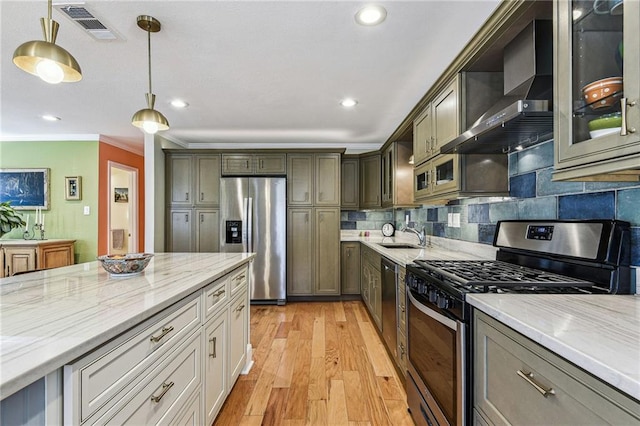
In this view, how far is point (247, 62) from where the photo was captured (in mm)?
2338

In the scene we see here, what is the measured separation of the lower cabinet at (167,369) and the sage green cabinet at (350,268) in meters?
2.57

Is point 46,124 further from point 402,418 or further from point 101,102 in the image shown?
point 402,418

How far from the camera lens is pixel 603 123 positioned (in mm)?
999

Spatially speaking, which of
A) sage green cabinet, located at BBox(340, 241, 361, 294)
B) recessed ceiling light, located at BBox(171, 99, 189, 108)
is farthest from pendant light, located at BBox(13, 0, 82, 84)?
sage green cabinet, located at BBox(340, 241, 361, 294)

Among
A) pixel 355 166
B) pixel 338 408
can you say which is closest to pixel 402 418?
pixel 338 408

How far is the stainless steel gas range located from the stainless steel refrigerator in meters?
2.64

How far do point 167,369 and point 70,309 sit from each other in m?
0.42

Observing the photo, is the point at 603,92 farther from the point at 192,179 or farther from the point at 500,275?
the point at 192,179

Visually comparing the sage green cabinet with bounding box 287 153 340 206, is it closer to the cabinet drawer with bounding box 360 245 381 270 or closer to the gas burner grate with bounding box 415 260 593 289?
the cabinet drawer with bounding box 360 245 381 270

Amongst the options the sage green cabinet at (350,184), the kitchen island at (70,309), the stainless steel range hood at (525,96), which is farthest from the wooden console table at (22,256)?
the stainless steel range hood at (525,96)

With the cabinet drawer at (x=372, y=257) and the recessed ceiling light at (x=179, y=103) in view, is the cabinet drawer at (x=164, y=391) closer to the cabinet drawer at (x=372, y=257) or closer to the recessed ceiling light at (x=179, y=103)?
the cabinet drawer at (x=372, y=257)

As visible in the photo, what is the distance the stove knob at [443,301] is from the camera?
4.38 feet

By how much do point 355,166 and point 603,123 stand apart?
12.8ft

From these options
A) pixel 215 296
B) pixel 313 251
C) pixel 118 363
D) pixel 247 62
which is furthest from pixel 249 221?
pixel 118 363
